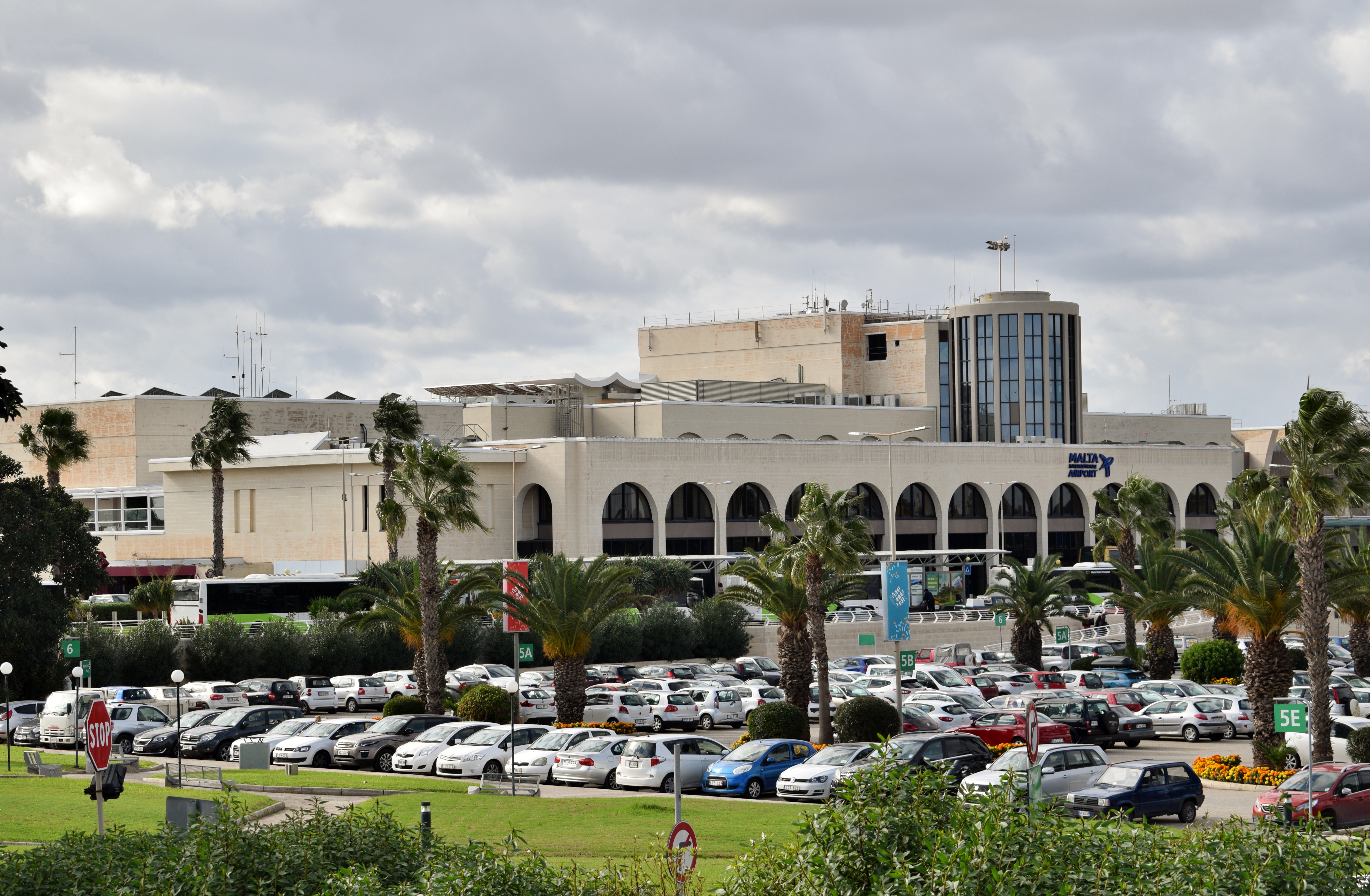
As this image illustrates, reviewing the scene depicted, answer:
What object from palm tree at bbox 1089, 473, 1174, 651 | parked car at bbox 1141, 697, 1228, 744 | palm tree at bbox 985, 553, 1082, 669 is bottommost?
parked car at bbox 1141, 697, 1228, 744

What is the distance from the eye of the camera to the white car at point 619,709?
44531 millimetres

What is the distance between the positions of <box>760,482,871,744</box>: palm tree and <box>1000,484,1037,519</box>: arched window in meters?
65.9

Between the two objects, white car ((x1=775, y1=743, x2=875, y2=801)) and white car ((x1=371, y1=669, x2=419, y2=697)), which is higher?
white car ((x1=775, y1=743, x2=875, y2=801))

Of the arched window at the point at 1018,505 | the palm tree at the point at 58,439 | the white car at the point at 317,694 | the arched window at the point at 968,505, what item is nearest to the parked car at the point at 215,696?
the white car at the point at 317,694

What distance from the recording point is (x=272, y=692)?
4866cm

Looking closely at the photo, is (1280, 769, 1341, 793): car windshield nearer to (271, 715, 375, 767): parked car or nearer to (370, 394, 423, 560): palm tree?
(271, 715, 375, 767): parked car

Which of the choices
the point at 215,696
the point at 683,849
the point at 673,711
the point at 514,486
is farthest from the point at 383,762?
the point at 514,486

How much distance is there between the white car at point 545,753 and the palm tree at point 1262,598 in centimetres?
1458

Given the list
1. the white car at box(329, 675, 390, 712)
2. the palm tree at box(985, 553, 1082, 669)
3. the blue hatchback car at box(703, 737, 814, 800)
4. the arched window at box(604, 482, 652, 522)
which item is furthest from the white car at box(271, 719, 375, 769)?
the arched window at box(604, 482, 652, 522)

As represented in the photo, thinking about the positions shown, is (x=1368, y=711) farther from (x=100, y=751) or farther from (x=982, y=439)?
(x=982, y=439)

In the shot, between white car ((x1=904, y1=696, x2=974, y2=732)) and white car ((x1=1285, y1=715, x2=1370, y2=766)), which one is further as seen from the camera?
white car ((x1=904, y1=696, x2=974, y2=732))

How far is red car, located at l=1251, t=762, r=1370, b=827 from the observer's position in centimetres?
2627

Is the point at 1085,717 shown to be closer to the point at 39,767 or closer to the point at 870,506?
the point at 39,767

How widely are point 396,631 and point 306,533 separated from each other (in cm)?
3043
